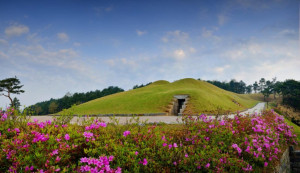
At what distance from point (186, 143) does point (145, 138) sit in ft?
4.73

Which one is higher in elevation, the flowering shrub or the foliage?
the foliage

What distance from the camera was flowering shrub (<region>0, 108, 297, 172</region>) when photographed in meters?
3.07

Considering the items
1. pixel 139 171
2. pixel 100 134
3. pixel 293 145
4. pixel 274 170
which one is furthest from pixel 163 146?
pixel 293 145

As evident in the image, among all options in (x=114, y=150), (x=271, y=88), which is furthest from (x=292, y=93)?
(x=114, y=150)

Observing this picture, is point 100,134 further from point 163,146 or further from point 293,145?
point 293,145

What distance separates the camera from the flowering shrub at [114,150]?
10.1 feet

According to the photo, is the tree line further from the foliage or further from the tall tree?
the tall tree

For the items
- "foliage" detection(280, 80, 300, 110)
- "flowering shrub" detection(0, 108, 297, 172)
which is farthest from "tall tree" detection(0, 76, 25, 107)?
"foliage" detection(280, 80, 300, 110)

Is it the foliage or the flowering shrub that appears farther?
the foliage

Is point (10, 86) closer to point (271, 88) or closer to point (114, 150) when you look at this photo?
point (114, 150)

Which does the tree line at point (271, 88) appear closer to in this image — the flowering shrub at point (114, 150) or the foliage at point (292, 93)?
the foliage at point (292, 93)

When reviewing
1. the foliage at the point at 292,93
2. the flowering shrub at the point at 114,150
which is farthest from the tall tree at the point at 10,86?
the foliage at the point at 292,93

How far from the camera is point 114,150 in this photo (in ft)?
11.9

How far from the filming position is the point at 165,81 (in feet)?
171
